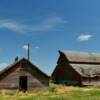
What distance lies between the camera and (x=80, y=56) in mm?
61000

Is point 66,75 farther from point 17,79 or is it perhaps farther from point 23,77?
point 17,79

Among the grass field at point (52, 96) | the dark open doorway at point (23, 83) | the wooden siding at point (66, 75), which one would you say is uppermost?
the wooden siding at point (66, 75)

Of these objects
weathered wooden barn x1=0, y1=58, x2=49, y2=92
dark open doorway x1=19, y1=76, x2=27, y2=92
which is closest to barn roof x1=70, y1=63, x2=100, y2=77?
weathered wooden barn x1=0, y1=58, x2=49, y2=92

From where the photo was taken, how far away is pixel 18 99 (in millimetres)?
30734

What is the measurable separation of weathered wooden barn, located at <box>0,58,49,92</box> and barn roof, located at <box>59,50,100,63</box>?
59.2ft

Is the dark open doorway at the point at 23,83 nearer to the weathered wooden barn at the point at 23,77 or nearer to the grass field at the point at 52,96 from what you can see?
the weathered wooden barn at the point at 23,77

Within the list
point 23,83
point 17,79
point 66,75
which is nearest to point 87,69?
point 66,75

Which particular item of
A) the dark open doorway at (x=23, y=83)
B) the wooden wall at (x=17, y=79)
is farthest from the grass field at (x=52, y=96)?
the dark open doorway at (x=23, y=83)

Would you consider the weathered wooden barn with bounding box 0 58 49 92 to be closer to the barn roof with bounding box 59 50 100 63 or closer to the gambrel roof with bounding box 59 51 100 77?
the gambrel roof with bounding box 59 51 100 77

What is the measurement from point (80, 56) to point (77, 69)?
617 centimetres

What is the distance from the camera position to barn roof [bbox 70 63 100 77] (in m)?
53.8

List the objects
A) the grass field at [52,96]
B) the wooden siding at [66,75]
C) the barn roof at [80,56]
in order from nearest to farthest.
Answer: the grass field at [52,96]
the wooden siding at [66,75]
the barn roof at [80,56]

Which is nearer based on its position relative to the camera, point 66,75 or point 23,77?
point 23,77

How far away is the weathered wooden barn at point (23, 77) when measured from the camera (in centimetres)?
3853
